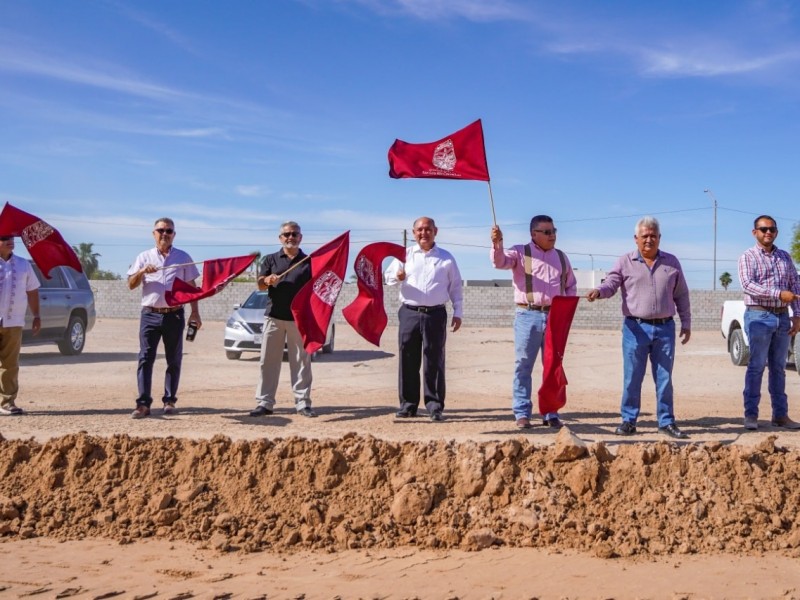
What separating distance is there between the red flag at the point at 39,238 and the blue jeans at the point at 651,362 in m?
6.01

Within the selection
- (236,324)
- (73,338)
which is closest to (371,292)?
(236,324)

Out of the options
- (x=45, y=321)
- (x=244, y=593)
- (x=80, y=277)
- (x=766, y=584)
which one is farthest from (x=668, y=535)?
(x=80, y=277)

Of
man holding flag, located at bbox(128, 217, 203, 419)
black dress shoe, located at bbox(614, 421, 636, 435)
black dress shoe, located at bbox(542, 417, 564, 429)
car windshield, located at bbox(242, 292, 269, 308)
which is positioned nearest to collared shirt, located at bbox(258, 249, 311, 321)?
man holding flag, located at bbox(128, 217, 203, 419)

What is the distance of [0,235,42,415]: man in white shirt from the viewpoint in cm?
889

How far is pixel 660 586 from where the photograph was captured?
14.7ft

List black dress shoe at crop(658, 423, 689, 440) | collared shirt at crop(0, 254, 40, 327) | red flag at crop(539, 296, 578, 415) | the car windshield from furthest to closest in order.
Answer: the car windshield
collared shirt at crop(0, 254, 40, 327)
red flag at crop(539, 296, 578, 415)
black dress shoe at crop(658, 423, 689, 440)

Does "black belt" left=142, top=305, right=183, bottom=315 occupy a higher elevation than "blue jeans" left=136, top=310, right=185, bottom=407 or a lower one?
higher

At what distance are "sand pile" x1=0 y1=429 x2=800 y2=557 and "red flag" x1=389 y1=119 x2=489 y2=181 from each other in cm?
316

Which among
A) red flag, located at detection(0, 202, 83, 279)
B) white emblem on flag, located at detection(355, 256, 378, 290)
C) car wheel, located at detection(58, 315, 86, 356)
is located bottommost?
car wheel, located at detection(58, 315, 86, 356)

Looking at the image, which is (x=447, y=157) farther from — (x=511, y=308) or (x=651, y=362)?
(x=511, y=308)

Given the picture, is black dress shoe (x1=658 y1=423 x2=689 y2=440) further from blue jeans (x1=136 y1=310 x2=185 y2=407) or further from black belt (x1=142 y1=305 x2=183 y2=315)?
black belt (x1=142 y1=305 x2=183 y2=315)

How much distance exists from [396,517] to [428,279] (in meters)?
3.38

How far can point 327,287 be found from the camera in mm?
8516

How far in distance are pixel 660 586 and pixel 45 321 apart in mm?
14148
